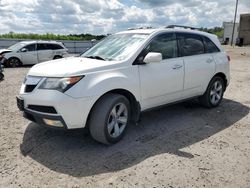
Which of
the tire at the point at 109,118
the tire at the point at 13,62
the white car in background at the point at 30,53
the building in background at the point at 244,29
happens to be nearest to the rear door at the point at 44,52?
the white car in background at the point at 30,53

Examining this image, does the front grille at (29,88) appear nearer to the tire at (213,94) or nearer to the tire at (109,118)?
the tire at (109,118)

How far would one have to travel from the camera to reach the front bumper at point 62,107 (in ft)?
12.8

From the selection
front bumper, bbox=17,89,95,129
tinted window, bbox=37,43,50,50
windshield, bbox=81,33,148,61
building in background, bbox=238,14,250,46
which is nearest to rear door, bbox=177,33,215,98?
windshield, bbox=81,33,148,61

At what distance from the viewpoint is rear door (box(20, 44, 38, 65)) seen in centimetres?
1655

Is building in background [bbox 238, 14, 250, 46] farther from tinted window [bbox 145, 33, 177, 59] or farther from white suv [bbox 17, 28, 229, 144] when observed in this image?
tinted window [bbox 145, 33, 177, 59]

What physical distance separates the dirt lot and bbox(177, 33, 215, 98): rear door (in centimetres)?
65

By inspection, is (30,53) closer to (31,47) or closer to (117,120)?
(31,47)

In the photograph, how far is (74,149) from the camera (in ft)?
14.2

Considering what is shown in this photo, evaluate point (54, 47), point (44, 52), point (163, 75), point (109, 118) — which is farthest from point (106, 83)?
point (54, 47)

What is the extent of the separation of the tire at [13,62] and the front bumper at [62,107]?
43.2 feet

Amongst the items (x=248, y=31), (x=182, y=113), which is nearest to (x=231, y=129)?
(x=182, y=113)

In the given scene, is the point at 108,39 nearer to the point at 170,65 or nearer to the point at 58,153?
the point at 170,65

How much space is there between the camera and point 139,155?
4.15 metres

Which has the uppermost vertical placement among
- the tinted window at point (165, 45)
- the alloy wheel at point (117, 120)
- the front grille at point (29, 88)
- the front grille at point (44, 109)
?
the tinted window at point (165, 45)
